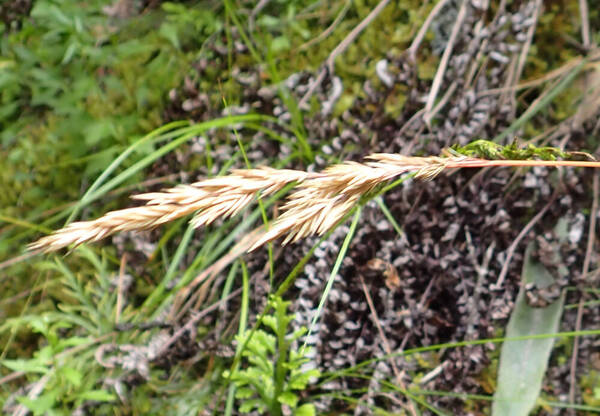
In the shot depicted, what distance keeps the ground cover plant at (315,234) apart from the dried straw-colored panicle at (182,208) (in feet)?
1.86

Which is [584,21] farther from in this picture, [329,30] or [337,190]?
[337,190]

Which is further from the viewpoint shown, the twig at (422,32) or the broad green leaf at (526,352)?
the twig at (422,32)

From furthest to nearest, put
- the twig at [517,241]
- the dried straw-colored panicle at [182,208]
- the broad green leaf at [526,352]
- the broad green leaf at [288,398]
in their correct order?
the twig at [517,241] < the broad green leaf at [526,352] < the broad green leaf at [288,398] < the dried straw-colored panicle at [182,208]

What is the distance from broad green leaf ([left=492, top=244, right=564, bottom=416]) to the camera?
1686 mm

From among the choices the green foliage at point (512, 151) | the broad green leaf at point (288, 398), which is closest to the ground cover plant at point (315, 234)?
the broad green leaf at point (288, 398)

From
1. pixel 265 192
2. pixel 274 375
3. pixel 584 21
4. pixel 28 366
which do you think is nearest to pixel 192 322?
pixel 274 375

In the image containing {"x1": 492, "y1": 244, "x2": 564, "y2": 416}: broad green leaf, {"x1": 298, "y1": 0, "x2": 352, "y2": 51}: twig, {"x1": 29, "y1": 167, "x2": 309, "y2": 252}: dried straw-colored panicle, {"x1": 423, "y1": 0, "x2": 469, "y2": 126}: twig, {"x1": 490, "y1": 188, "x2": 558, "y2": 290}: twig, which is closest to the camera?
{"x1": 29, "y1": 167, "x2": 309, "y2": 252}: dried straw-colored panicle

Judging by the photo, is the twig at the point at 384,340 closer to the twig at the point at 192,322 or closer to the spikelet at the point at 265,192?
the twig at the point at 192,322

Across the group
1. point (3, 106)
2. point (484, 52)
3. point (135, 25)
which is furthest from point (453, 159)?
point (3, 106)

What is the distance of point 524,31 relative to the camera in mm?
2027

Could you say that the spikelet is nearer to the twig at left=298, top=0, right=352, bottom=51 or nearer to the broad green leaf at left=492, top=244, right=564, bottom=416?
the broad green leaf at left=492, top=244, right=564, bottom=416

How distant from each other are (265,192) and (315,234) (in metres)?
0.59

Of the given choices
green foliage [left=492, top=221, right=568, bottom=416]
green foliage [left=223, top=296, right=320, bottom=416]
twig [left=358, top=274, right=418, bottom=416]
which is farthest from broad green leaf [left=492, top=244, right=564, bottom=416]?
green foliage [left=223, top=296, right=320, bottom=416]

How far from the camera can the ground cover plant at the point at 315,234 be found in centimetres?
172
